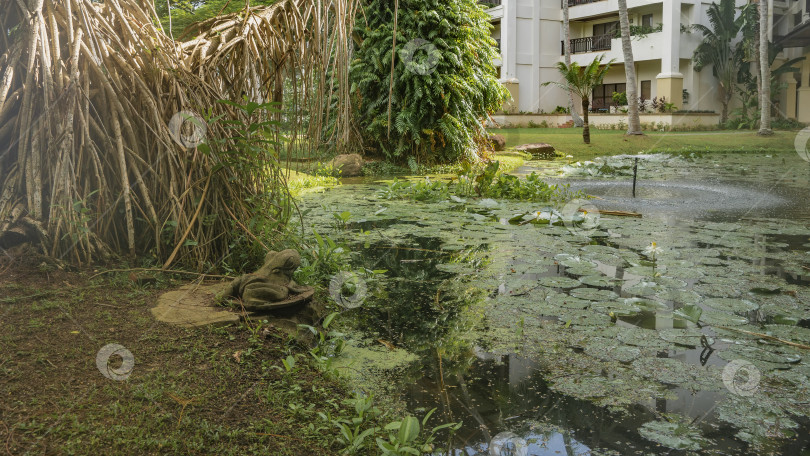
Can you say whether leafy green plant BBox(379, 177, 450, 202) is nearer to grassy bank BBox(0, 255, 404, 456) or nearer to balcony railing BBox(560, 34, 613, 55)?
grassy bank BBox(0, 255, 404, 456)

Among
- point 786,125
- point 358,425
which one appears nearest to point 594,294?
point 358,425

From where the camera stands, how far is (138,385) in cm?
212

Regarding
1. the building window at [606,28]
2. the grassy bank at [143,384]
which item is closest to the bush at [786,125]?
the building window at [606,28]

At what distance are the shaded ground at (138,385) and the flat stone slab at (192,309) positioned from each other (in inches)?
2.3

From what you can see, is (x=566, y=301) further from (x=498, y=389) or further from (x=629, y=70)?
(x=629, y=70)

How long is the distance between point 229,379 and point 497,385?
1.00 meters

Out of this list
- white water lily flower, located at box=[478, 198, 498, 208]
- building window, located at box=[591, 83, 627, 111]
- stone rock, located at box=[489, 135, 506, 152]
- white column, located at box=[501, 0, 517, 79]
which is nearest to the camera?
white water lily flower, located at box=[478, 198, 498, 208]

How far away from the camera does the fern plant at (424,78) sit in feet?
35.2

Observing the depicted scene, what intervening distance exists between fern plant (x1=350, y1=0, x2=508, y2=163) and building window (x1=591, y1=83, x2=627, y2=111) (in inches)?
684

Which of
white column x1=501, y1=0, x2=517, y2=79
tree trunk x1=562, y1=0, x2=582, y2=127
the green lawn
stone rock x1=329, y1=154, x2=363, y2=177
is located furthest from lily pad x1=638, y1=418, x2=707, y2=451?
white column x1=501, y1=0, x2=517, y2=79

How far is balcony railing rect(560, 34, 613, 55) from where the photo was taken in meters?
27.1

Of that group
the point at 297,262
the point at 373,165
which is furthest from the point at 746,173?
the point at 297,262

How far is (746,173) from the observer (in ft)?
35.5

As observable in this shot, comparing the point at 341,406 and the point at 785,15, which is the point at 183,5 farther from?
the point at 785,15
